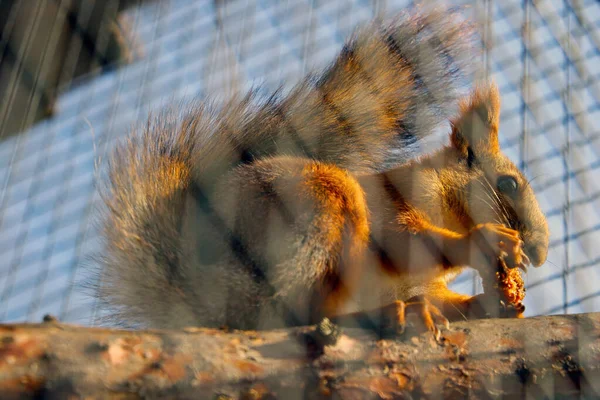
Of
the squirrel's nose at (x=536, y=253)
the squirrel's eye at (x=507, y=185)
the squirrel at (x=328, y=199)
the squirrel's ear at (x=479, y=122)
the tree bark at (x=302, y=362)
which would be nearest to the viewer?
the tree bark at (x=302, y=362)

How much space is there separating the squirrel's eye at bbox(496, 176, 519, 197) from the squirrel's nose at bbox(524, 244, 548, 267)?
8.7 inches

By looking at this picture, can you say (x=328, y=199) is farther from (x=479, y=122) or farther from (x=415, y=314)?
(x=479, y=122)

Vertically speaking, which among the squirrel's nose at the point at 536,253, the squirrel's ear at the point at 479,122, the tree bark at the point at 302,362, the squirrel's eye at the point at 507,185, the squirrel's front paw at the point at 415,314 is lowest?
the tree bark at the point at 302,362

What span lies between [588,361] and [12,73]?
2.36 m

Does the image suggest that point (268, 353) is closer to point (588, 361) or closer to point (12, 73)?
point (588, 361)

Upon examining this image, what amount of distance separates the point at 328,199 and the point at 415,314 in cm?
38

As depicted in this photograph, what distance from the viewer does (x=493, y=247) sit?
1.66 m

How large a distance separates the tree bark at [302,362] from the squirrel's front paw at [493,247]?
12.6 inches

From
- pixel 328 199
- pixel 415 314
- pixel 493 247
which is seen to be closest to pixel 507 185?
pixel 493 247

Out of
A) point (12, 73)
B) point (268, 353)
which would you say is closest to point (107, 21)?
point (12, 73)

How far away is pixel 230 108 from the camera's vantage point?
1850mm

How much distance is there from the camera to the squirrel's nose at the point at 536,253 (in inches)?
75.4

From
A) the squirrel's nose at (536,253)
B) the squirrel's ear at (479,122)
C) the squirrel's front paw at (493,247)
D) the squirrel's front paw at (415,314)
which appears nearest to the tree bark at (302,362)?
the squirrel's front paw at (415,314)

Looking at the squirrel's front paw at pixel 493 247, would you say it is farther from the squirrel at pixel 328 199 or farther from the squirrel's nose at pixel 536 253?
the squirrel's nose at pixel 536 253
